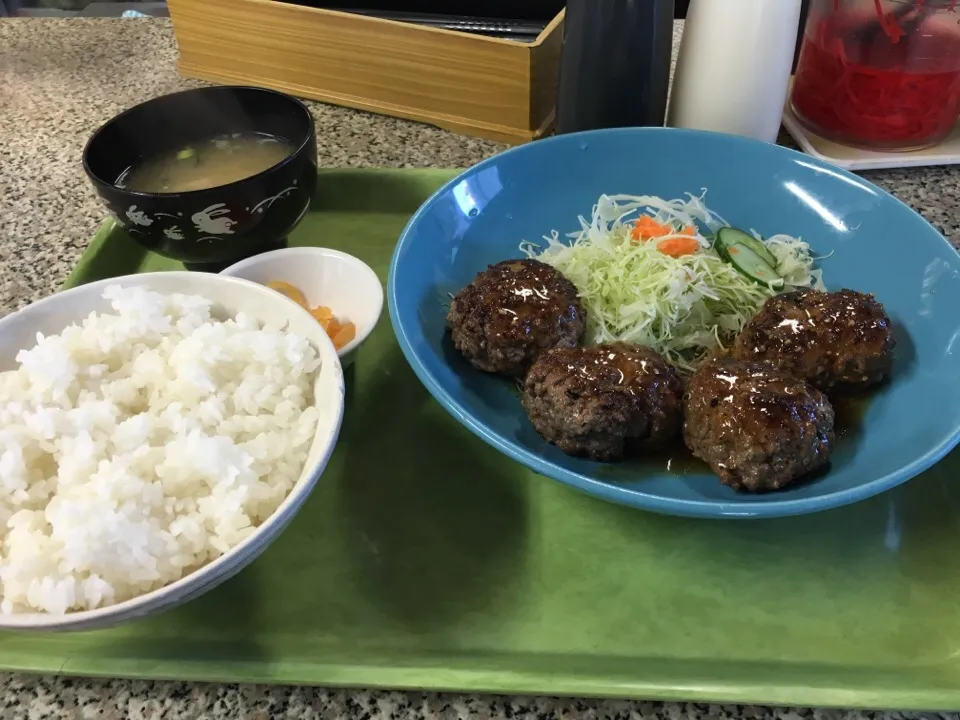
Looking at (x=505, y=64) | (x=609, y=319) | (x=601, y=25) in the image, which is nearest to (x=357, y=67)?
(x=505, y=64)

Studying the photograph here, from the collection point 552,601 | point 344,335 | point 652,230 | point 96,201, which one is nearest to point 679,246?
point 652,230

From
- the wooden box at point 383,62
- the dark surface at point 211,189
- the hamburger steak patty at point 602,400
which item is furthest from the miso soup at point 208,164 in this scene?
the hamburger steak patty at point 602,400

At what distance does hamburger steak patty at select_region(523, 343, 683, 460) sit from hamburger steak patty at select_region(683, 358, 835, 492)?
0.19 ft

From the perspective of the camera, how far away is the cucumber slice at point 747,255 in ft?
5.16

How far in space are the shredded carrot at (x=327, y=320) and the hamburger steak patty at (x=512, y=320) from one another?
0.21m

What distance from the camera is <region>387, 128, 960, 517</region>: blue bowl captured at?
44.5 inches

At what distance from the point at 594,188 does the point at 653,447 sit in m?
0.76

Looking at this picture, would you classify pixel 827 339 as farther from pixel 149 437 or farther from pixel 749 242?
pixel 149 437

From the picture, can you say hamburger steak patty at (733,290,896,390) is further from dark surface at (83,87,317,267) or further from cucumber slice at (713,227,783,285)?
dark surface at (83,87,317,267)

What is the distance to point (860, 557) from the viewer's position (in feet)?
3.74

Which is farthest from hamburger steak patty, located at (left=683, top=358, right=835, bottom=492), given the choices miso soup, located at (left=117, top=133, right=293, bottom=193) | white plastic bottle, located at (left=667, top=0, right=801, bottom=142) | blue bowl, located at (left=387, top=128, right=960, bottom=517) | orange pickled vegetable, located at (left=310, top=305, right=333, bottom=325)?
miso soup, located at (left=117, top=133, right=293, bottom=193)

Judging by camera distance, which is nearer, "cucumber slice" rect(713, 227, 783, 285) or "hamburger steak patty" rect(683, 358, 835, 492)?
"hamburger steak patty" rect(683, 358, 835, 492)

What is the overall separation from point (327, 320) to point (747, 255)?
0.96 m

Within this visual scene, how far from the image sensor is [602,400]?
1.19m
